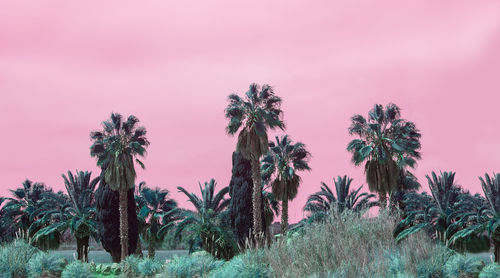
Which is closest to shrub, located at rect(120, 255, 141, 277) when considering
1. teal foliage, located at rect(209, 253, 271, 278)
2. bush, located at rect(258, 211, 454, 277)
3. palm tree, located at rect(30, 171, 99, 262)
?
teal foliage, located at rect(209, 253, 271, 278)

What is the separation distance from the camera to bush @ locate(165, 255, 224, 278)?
34.1 metres

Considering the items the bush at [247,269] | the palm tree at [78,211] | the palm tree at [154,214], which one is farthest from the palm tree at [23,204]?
the bush at [247,269]

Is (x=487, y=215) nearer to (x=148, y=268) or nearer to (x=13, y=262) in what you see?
(x=148, y=268)

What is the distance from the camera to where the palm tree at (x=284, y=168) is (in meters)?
59.9

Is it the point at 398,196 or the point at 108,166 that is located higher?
the point at 108,166

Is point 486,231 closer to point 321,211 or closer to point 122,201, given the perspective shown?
point 321,211

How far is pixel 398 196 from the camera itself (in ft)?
202

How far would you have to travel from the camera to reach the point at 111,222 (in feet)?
190

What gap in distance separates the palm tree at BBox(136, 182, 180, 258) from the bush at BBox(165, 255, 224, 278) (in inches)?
1101

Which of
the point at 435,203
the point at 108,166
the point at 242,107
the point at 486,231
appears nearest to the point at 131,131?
the point at 108,166

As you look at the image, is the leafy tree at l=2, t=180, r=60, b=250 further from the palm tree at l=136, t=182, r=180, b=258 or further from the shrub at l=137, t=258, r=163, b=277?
the shrub at l=137, t=258, r=163, b=277

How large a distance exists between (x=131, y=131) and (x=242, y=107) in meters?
10.0

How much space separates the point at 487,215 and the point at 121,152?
31524 mm

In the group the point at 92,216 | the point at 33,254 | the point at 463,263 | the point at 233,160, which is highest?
the point at 233,160
